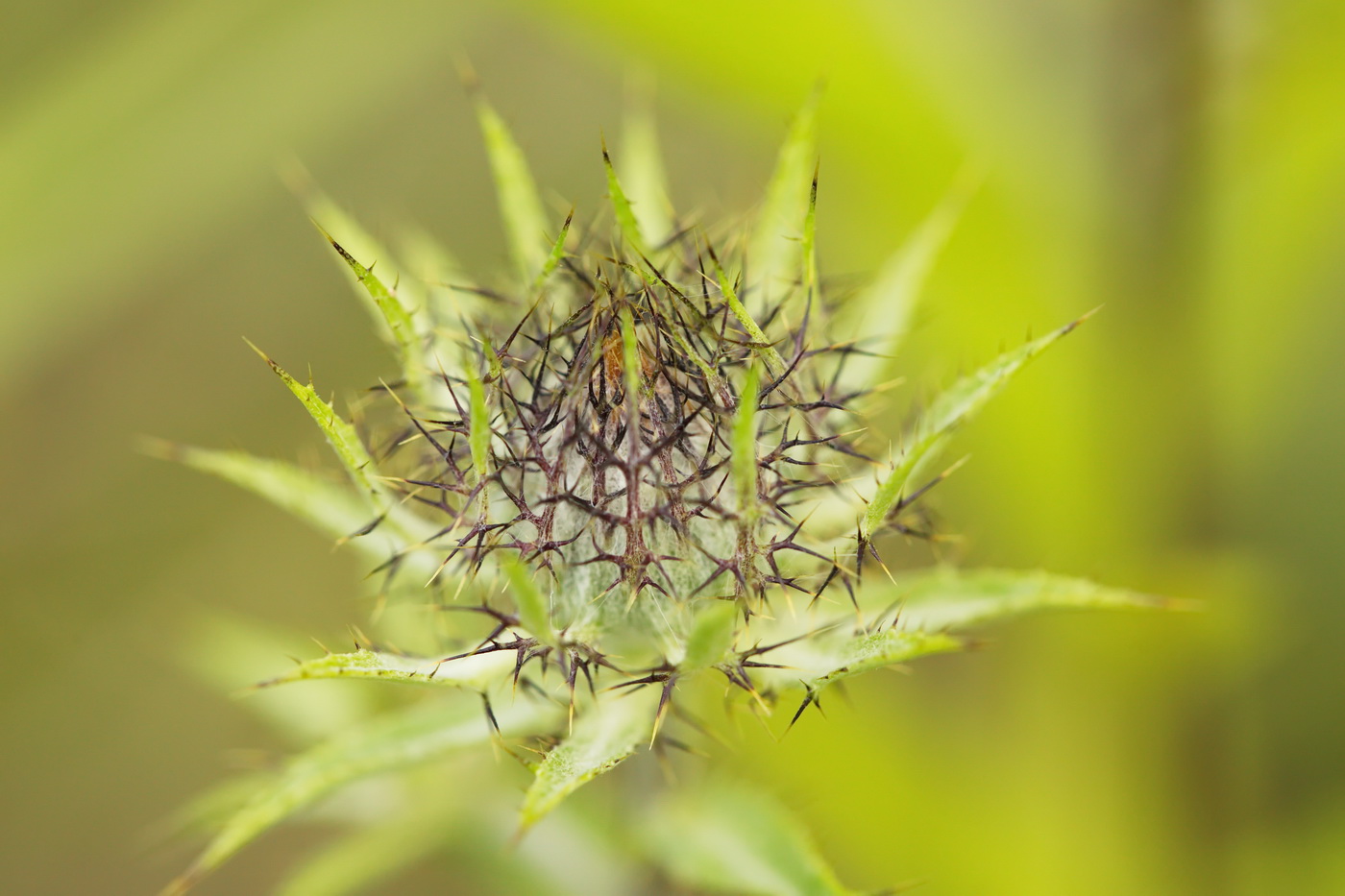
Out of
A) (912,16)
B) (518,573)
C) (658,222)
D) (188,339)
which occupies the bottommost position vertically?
(518,573)

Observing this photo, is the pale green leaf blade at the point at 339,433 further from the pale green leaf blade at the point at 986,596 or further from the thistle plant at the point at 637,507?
the pale green leaf blade at the point at 986,596

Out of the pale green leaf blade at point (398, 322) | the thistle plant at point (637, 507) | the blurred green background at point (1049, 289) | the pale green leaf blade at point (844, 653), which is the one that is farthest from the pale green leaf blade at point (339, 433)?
the blurred green background at point (1049, 289)

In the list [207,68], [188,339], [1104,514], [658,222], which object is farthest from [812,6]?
[188,339]

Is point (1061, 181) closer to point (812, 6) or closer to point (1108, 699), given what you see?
point (812, 6)

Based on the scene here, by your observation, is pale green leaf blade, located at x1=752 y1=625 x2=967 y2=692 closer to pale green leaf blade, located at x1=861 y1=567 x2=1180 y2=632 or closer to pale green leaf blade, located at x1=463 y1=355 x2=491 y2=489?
pale green leaf blade, located at x1=861 y1=567 x2=1180 y2=632

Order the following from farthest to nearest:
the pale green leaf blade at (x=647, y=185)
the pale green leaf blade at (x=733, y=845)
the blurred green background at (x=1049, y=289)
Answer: the blurred green background at (x=1049, y=289), the pale green leaf blade at (x=647, y=185), the pale green leaf blade at (x=733, y=845)
